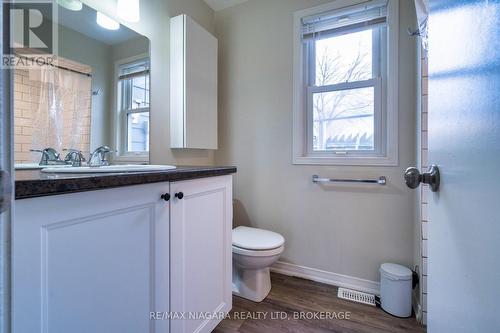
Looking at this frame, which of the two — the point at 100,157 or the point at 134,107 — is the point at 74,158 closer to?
the point at 100,157

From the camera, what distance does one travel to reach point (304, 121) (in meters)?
1.99

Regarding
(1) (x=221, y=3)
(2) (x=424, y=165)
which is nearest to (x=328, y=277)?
(2) (x=424, y=165)

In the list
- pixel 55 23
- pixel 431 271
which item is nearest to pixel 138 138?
pixel 55 23

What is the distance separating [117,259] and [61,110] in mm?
849

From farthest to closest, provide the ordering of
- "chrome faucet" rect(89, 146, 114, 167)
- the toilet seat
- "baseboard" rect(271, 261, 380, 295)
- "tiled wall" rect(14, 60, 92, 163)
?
"baseboard" rect(271, 261, 380, 295), the toilet seat, "chrome faucet" rect(89, 146, 114, 167), "tiled wall" rect(14, 60, 92, 163)

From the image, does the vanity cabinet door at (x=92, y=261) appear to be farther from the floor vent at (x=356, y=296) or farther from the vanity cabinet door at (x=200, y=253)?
the floor vent at (x=356, y=296)

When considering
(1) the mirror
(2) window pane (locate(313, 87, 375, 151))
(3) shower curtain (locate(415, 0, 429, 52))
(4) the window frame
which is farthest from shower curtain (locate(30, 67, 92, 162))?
(3) shower curtain (locate(415, 0, 429, 52))

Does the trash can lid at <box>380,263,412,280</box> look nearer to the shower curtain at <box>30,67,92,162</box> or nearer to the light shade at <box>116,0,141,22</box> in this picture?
the shower curtain at <box>30,67,92,162</box>

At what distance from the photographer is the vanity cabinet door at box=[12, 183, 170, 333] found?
552mm

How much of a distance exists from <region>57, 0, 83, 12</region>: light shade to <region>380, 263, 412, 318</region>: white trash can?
232 cm

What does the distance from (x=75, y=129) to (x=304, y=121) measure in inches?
62.0

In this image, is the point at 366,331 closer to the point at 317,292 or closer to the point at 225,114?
the point at 317,292

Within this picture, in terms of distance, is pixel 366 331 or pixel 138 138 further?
pixel 138 138

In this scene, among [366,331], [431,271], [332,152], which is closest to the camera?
[431,271]
